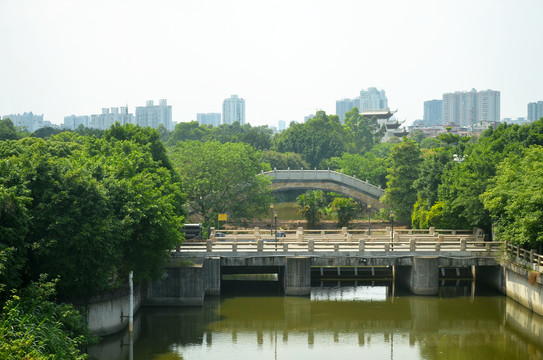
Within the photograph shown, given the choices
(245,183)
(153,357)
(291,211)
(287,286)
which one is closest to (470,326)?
(287,286)

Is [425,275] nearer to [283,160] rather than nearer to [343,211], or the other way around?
[343,211]

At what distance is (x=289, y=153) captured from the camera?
10069 centimetres

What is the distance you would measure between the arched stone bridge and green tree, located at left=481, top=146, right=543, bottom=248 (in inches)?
1315

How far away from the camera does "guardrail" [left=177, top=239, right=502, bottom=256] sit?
42.4 meters

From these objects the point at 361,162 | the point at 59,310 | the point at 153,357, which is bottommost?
the point at 153,357

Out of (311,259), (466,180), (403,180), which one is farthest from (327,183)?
(311,259)

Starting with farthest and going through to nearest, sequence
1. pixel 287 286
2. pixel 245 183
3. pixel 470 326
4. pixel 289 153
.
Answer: pixel 289 153, pixel 245 183, pixel 287 286, pixel 470 326

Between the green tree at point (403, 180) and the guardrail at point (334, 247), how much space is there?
67.7 feet

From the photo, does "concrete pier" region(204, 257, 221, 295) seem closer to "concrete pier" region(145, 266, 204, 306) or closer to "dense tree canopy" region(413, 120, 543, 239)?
"concrete pier" region(145, 266, 204, 306)

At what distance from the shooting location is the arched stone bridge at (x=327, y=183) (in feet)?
256

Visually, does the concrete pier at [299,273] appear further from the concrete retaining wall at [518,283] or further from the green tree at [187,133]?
the green tree at [187,133]

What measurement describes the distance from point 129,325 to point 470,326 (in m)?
16.9

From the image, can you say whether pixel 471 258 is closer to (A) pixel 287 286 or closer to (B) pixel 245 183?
(A) pixel 287 286

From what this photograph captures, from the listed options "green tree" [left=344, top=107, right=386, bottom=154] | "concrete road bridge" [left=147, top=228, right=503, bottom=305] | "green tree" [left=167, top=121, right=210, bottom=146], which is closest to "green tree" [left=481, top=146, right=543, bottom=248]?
"concrete road bridge" [left=147, top=228, right=503, bottom=305]
